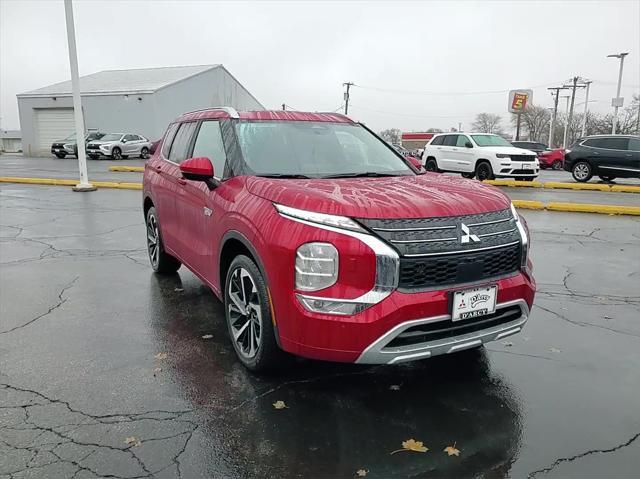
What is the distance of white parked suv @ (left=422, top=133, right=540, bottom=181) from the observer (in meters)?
16.5

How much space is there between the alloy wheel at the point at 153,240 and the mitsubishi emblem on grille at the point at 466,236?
3830mm

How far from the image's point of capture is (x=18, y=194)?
13.9 m

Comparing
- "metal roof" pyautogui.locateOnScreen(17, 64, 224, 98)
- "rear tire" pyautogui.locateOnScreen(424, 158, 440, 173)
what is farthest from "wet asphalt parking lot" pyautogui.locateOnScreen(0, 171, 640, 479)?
"metal roof" pyautogui.locateOnScreen(17, 64, 224, 98)

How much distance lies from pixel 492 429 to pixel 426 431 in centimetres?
39

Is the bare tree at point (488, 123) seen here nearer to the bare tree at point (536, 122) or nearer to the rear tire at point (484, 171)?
the bare tree at point (536, 122)

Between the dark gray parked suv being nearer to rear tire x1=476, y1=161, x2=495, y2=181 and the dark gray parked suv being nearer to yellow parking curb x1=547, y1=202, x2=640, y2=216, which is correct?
rear tire x1=476, y1=161, x2=495, y2=181

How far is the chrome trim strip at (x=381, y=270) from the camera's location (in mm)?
2807

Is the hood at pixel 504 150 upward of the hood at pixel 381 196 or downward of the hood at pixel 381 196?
downward

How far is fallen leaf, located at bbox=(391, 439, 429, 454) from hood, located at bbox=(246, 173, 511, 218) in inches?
49.4

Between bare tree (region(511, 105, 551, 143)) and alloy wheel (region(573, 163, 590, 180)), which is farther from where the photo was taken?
bare tree (region(511, 105, 551, 143))

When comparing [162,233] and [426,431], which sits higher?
[162,233]

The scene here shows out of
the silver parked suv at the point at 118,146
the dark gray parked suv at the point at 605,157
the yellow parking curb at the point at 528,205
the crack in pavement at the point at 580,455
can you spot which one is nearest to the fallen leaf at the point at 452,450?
the crack in pavement at the point at 580,455

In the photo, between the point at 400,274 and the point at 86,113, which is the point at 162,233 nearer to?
the point at 400,274

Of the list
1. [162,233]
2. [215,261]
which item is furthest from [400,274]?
[162,233]
